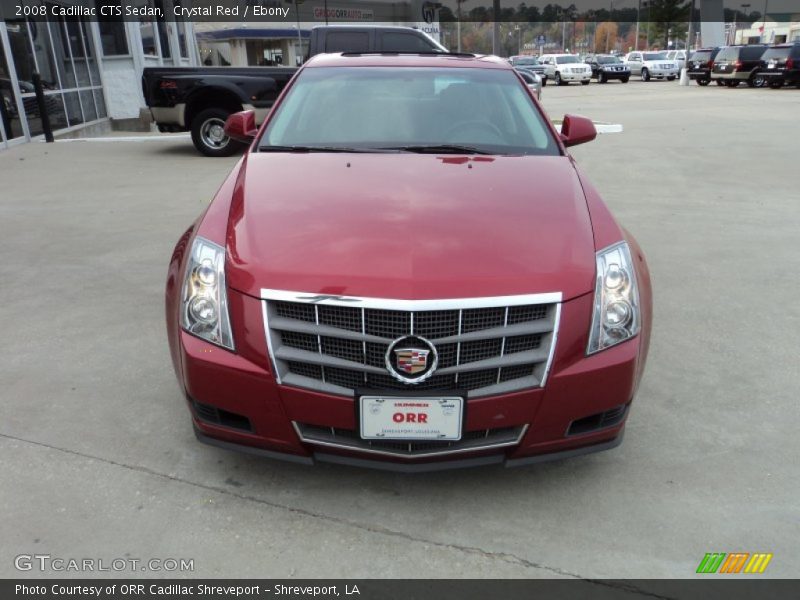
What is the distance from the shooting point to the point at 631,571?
2.21 m

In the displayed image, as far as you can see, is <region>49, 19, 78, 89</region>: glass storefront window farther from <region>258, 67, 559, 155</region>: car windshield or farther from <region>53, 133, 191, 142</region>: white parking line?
<region>258, 67, 559, 155</region>: car windshield

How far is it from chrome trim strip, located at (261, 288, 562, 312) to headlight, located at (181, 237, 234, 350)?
0.20 m

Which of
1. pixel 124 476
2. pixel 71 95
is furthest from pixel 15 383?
pixel 71 95

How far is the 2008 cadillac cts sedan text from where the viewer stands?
7.38 feet

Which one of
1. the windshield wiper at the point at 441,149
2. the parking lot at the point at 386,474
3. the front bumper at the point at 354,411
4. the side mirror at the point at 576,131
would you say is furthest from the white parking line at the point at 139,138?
the front bumper at the point at 354,411

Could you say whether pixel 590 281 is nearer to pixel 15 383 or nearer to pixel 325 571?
pixel 325 571

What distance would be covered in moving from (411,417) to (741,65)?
30081mm

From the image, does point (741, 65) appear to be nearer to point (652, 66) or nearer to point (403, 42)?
point (652, 66)

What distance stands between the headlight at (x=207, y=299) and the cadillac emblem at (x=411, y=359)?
1.92 feet

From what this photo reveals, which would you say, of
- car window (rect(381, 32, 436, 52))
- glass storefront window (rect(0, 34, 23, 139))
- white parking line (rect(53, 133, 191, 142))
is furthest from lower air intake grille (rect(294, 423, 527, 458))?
white parking line (rect(53, 133, 191, 142))

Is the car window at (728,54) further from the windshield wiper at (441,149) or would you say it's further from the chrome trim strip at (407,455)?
the chrome trim strip at (407,455)

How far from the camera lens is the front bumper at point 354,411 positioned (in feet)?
7.50

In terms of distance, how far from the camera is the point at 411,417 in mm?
2260

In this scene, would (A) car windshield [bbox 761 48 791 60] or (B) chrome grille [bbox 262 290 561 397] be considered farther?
(A) car windshield [bbox 761 48 791 60]
